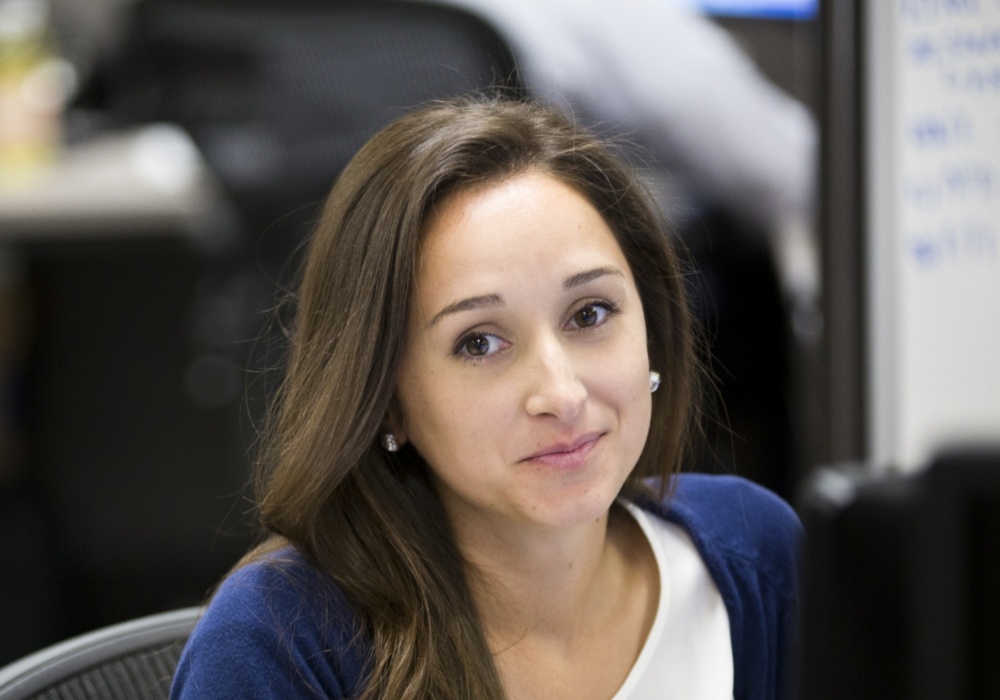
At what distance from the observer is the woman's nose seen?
942mm

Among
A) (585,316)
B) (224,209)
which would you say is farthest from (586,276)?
(224,209)

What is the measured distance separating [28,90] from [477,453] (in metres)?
2.07

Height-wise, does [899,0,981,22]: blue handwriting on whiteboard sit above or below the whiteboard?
above

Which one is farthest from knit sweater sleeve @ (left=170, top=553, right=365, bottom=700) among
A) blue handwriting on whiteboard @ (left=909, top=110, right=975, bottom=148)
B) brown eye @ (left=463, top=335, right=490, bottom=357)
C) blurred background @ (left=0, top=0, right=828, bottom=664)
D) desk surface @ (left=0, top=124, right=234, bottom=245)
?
desk surface @ (left=0, top=124, right=234, bottom=245)

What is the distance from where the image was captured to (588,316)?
1000 mm

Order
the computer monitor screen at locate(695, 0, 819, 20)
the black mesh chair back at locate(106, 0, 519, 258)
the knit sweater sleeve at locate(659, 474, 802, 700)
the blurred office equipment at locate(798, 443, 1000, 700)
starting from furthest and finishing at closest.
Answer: the computer monitor screen at locate(695, 0, 819, 20), the black mesh chair back at locate(106, 0, 519, 258), the knit sweater sleeve at locate(659, 474, 802, 700), the blurred office equipment at locate(798, 443, 1000, 700)

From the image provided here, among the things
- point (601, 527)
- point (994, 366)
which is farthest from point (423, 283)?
point (994, 366)

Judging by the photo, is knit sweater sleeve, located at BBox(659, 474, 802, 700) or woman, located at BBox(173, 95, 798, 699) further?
knit sweater sleeve, located at BBox(659, 474, 802, 700)

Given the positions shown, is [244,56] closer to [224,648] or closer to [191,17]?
[191,17]

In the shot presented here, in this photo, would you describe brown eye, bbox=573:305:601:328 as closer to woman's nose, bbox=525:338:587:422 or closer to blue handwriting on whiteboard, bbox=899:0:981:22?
woman's nose, bbox=525:338:587:422

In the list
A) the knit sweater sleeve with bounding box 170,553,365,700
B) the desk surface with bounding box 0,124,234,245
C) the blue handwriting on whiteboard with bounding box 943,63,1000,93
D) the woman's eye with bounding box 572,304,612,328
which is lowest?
the knit sweater sleeve with bounding box 170,553,365,700

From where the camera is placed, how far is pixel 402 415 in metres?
1.06

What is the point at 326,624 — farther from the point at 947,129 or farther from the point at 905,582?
the point at 947,129

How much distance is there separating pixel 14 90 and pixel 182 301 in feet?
2.19
